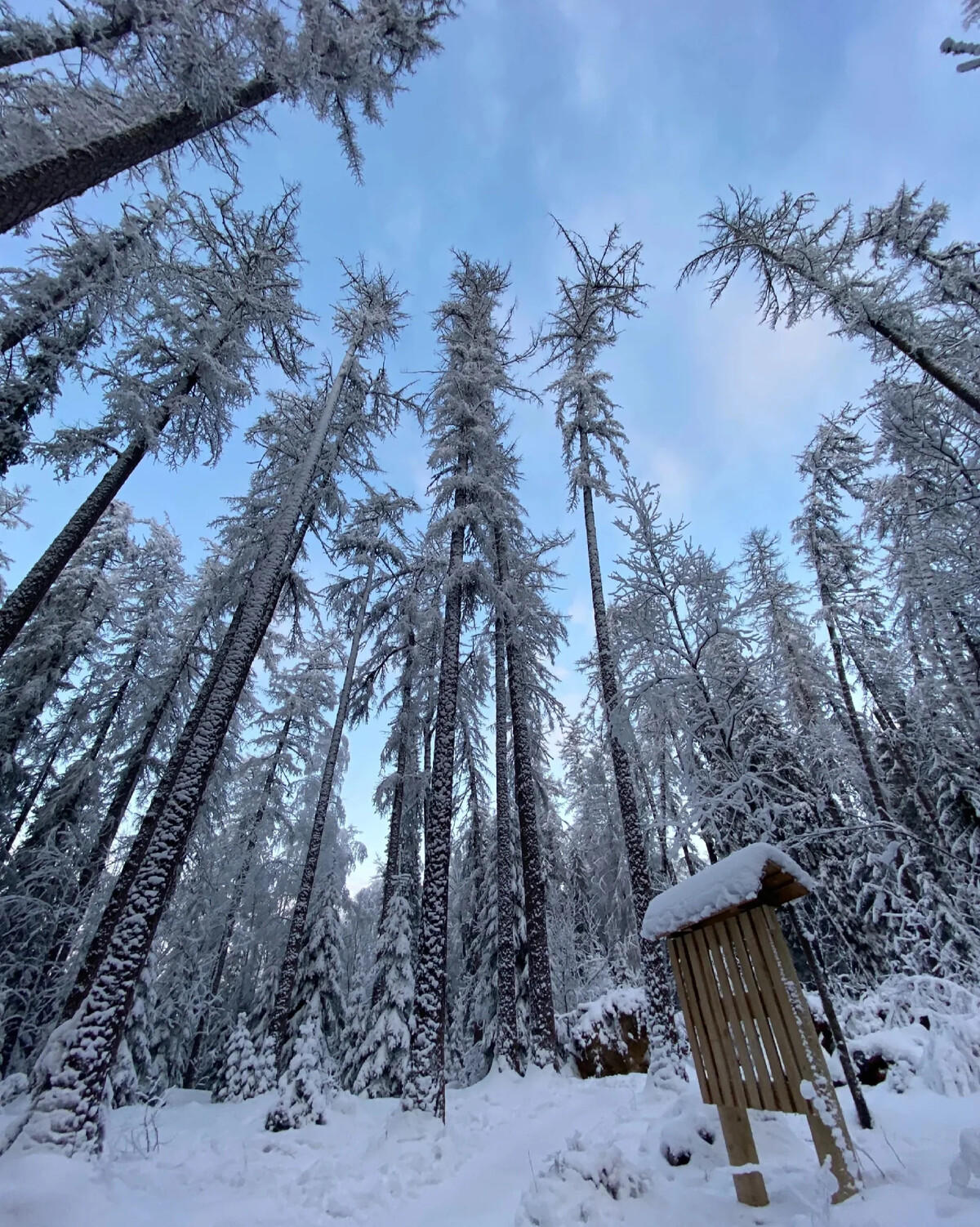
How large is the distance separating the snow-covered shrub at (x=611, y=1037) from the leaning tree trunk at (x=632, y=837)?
696mm

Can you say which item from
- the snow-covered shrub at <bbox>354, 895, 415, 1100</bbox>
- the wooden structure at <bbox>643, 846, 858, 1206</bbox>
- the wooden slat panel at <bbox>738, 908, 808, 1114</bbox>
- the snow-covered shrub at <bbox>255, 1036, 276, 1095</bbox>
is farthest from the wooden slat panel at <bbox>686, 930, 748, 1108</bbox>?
the snow-covered shrub at <bbox>255, 1036, 276, 1095</bbox>

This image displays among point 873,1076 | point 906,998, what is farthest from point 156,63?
point 906,998

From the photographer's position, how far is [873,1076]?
6590 millimetres

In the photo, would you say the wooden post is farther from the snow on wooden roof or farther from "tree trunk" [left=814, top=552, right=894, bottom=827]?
"tree trunk" [left=814, top=552, right=894, bottom=827]

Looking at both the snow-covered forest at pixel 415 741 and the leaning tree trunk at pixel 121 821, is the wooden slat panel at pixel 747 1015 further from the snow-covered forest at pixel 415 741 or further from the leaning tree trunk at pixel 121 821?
the leaning tree trunk at pixel 121 821

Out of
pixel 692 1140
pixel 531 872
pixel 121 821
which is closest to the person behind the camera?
pixel 692 1140

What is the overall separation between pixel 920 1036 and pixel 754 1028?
15.2ft

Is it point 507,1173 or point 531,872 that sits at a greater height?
point 531,872

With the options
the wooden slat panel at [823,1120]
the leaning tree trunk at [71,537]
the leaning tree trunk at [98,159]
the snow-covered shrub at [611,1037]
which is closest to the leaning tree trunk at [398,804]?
Answer: the snow-covered shrub at [611,1037]

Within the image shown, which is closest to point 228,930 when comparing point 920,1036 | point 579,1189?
point 579,1189

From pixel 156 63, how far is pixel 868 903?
24074 mm

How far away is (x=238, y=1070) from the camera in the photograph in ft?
41.9

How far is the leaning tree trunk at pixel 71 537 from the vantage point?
380 inches

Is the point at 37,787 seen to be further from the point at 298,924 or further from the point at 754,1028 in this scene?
the point at 754,1028
